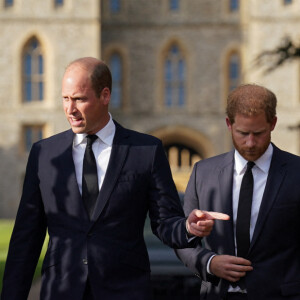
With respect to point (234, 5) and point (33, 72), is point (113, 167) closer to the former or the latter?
point (33, 72)

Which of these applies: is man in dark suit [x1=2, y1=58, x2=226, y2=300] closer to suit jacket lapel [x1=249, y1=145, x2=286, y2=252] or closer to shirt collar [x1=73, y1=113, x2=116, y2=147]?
shirt collar [x1=73, y1=113, x2=116, y2=147]

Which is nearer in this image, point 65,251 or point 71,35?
point 65,251

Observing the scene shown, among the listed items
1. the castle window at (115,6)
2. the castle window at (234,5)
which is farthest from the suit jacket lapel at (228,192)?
the castle window at (234,5)

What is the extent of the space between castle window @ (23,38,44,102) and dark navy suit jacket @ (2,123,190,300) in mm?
26115

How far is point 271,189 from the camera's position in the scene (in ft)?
12.5

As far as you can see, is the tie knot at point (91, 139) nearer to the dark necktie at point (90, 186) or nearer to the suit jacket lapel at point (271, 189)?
the dark necktie at point (90, 186)

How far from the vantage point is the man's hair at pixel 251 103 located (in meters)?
3.71

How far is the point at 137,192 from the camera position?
368 centimetres

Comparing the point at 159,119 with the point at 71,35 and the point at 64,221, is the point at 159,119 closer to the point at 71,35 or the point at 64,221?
the point at 71,35

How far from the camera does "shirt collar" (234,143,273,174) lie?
3914 mm

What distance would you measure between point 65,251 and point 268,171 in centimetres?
104

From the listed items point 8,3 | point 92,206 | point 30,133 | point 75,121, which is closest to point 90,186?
point 92,206

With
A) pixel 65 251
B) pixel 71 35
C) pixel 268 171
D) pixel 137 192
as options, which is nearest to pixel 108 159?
pixel 137 192

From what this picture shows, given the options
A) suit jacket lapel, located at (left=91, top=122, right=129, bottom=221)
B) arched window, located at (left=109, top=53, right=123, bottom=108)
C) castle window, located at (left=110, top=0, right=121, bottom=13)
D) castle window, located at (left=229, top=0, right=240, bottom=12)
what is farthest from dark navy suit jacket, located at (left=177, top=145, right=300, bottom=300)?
castle window, located at (left=229, top=0, right=240, bottom=12)
